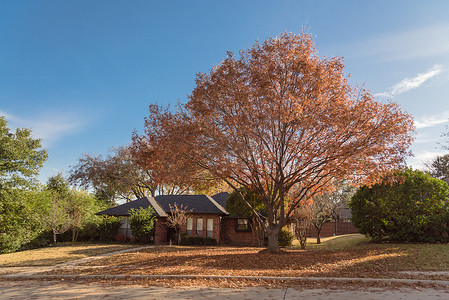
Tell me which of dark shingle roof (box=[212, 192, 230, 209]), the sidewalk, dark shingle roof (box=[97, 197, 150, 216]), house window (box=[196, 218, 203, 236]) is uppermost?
dark shingle roof (box=[212, 192, 230, 209])

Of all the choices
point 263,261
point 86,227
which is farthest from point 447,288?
point 86,227

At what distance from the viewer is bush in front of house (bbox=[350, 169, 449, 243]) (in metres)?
17.4

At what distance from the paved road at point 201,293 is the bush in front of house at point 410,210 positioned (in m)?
11.8

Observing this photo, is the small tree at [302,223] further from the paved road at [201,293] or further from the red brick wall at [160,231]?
the paved road at [201,293]

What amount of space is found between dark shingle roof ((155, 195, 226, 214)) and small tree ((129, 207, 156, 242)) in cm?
207

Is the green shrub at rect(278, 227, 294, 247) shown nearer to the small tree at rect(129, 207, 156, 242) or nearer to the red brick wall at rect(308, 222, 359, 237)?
the small tree at rect(129, 207, 156, 242)

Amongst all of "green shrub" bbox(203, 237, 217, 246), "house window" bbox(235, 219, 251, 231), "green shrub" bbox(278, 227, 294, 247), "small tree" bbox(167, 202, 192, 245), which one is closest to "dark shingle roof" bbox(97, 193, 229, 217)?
"small tree" bbox(167, 202, 192, 245)

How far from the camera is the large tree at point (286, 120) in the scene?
41.2 ft

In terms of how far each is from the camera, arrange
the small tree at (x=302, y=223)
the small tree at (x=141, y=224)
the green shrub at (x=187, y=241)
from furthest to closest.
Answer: the small tree at (x=141, y=224), the green shrub at (x=187, y=241), the small tree at (x=302, y=223)

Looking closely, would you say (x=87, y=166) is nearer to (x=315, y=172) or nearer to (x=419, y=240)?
(x=315, y=172)

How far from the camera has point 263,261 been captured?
1215 centimetres

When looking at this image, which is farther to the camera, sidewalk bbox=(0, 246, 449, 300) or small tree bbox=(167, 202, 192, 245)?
small tree bbox=(167, 202, 192, 245)

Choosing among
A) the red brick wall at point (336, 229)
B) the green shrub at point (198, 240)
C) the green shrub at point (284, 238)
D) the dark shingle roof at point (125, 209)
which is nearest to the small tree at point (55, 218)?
the dark shingle roof at point (125, 209)

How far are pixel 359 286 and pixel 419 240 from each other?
12.9m
